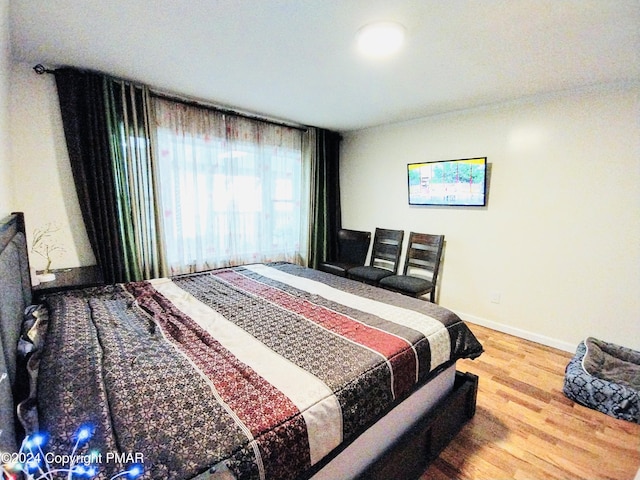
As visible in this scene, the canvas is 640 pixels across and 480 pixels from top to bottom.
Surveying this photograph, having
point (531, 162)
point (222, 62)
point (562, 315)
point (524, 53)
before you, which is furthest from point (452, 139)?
point (222, 62)

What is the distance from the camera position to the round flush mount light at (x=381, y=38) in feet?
5.56

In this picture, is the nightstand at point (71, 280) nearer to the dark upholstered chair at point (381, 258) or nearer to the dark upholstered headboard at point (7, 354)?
the dark upholstered headboard at point (7, 354)

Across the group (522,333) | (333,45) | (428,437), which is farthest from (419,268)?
(333,45)

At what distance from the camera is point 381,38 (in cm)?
176

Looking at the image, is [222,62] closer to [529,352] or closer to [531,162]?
[531,162]

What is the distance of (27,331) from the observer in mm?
1359

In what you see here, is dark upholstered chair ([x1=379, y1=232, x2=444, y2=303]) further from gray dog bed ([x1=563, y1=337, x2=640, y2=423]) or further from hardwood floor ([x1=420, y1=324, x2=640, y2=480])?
gray dog bed ([x1=563, y1=337, x2=640, y2=423])

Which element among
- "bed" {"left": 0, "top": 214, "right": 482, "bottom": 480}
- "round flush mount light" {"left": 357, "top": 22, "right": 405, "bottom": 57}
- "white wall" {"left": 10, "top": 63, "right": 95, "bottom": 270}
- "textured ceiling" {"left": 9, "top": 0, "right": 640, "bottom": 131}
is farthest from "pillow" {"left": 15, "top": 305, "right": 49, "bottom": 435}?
"round flush mount light" {"left": 357, "top": 22, "right": 405, "bottom": 57}

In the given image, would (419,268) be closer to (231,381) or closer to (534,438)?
(534,438)

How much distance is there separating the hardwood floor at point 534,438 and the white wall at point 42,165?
318cm

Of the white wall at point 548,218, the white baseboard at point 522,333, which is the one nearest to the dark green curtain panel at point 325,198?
the white wall at point 548,218

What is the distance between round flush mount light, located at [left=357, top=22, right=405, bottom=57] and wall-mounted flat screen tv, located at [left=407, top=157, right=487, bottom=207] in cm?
172

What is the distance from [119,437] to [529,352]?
3198 mm

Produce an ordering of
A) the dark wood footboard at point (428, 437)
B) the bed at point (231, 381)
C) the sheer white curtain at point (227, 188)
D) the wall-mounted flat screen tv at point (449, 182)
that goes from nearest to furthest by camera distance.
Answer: the bed at point (231, 381) → the dark wood footboard at point (428, 437) → the sheer white curtain at point (227, 188) → the wall-mounted flat screen tv at point (449, 182)
